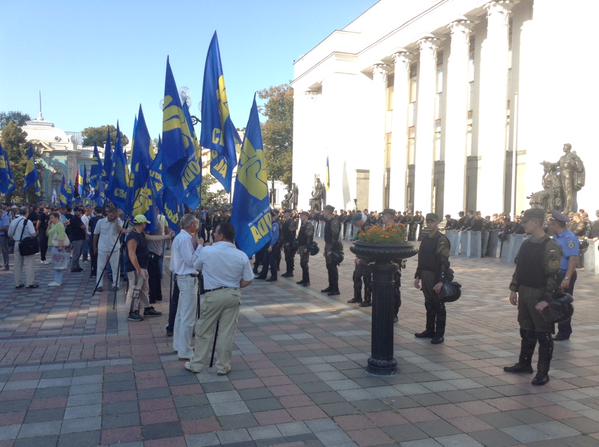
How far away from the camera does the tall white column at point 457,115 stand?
29.4 meters

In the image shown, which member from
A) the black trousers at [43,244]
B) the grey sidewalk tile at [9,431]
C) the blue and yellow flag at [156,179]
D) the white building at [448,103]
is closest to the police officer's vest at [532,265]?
the grey sidewalk tile at [9,431]

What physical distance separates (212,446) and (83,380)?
7.27 feet

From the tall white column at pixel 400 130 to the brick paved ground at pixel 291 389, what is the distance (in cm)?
2727

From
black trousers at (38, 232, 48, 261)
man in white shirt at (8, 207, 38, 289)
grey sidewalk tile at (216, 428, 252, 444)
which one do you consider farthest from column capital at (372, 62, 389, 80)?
grey sidewalk tile at (216, 428, 252, 444)

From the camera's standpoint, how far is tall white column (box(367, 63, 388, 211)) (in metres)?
38.8

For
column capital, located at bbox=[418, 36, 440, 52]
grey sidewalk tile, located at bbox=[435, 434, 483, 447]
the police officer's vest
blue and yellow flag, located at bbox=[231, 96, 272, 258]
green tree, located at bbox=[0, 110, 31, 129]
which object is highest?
green tree, located at bbox=[0, 110, 31, 129]

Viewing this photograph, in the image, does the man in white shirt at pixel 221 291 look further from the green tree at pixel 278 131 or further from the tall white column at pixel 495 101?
the green tree at pixel 278 131

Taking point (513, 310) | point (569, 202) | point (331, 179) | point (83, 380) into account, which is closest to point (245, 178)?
point (83, 380)

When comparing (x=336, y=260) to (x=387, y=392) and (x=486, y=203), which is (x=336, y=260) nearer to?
(x=387, y=392)

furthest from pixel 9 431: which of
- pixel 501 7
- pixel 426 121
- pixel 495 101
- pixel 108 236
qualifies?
pixel 426 121

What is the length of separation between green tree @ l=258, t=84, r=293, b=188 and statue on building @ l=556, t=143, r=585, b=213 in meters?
41.0

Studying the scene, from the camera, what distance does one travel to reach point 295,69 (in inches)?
2008

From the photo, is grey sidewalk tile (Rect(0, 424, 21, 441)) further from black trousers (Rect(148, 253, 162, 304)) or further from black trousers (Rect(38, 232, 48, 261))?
black trousers (Rect(38, 232, 48, 261))

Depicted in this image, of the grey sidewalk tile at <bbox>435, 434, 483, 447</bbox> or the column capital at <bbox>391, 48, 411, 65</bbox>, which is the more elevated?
the column capital at <bbox>391, 48, 411, 65</bbox>
